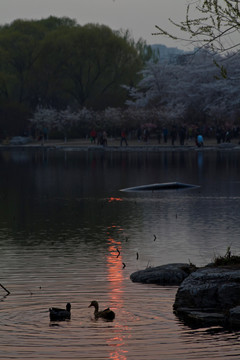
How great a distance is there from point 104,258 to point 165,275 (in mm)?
4072

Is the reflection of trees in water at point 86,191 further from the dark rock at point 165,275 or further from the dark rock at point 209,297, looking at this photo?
the dark rock at point 209,297

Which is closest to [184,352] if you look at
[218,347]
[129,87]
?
[218,347]

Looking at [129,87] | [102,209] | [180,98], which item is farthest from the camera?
[129,87]

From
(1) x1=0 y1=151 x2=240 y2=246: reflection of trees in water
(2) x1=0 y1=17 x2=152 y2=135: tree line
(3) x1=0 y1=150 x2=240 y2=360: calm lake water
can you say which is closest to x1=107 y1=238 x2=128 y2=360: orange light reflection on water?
(3) x1=0 y1=150 x2=240 y2=360: calm lake water

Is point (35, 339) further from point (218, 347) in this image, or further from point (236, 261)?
point (236, 261)

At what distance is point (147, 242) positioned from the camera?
2545cm

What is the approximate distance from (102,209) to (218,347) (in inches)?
890

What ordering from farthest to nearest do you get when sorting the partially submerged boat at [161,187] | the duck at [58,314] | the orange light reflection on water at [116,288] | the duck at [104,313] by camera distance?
the partially submerged boat at [161,187], the duck at [104,313], the duck at [58,314], the orange light reflection on water at [116,288]

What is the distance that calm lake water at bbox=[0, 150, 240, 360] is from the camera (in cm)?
1368

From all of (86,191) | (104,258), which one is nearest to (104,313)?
(104,258)

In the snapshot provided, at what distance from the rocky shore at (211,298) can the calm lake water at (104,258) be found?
338mm

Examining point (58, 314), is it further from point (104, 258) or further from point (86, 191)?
point (86, 191)

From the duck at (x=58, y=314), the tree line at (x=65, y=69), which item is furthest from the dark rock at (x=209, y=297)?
the tree line at (x=65, y=69)

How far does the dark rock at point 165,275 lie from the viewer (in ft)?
60.2
